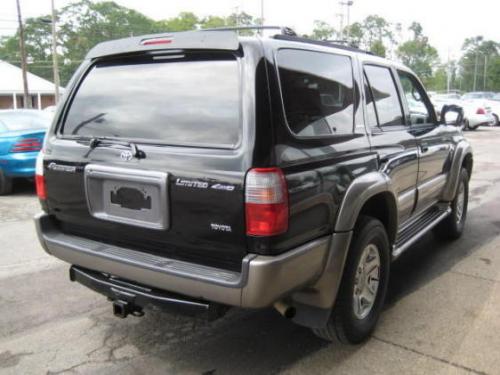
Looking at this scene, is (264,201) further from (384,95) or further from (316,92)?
(384,95)

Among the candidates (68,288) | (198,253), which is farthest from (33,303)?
(198,253)

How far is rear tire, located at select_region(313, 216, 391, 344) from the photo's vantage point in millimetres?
3061

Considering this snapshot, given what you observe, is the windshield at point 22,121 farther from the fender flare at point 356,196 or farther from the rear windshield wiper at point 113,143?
the fender flare at point 356,196

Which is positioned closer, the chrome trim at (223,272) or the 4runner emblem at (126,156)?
the chrome trim at (223,272)

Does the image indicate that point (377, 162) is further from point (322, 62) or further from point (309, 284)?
point (309, 284)

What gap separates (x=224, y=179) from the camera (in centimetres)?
246

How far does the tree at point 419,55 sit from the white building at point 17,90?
2441 inches

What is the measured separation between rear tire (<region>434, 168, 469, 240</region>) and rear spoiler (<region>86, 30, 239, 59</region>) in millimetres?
3615

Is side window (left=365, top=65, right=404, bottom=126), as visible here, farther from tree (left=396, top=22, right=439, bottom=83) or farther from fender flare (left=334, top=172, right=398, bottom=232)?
tree (left=396, top=22, right=439, bottom=83)

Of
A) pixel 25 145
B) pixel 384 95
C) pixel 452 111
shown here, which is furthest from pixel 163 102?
pixel 25 145

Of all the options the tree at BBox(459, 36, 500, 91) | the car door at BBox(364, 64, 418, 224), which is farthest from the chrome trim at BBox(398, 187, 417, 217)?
the tree at BBox(459, 36, 500, 91)

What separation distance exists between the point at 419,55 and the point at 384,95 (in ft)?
317

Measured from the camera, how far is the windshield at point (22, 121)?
27.6 ft

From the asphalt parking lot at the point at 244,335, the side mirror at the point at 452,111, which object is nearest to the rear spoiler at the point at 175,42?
the asphalt parking lot at the point at 244,335
